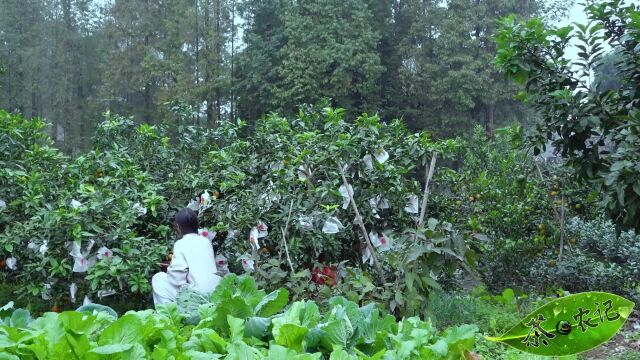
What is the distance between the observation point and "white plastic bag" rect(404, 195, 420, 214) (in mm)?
4348

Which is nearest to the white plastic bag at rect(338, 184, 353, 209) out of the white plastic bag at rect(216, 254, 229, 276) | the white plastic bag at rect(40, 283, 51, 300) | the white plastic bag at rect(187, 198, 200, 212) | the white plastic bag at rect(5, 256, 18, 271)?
the white plastic bag at rect(216, 254, 229, 276)

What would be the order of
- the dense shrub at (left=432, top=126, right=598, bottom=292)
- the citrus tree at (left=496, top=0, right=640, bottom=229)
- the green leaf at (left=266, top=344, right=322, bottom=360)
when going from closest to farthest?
the green leaf at (left=266, top=344, right=322, bottom=360) → the citrus tree at (left=496, top=0, right=640, bottom=229) → the dense shrub at (left=432, top=126, right=598, bottom=292)

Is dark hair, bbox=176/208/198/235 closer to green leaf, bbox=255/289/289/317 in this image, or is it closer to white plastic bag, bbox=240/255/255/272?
white plastic bag, bbox=240/255/255/272

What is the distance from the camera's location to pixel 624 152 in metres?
3.10

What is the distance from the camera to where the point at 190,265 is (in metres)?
3.92

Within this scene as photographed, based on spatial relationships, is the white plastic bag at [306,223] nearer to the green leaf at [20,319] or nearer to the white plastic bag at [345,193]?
the white plastic bag at [345,193]

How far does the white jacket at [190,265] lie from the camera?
3.92 meters

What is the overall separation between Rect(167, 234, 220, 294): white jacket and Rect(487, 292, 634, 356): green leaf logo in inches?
132

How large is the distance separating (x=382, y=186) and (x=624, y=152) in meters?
1.52

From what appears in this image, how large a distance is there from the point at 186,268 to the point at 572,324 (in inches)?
136

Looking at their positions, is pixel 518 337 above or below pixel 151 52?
below

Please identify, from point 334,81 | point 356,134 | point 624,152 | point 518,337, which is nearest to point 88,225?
point 356,134

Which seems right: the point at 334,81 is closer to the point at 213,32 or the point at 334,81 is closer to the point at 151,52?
the point at 213,32

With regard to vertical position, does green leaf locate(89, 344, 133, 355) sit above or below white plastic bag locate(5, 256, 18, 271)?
above
